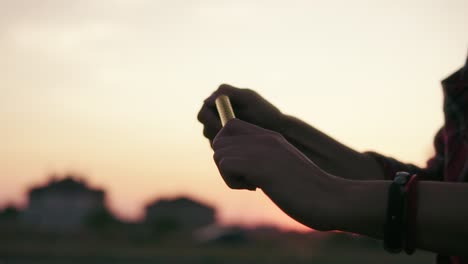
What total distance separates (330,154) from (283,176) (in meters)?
0.76

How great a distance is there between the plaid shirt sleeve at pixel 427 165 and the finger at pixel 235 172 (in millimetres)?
746

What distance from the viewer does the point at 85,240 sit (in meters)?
46.8

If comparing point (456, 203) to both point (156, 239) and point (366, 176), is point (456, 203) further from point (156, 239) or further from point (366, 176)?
point (156, 239)

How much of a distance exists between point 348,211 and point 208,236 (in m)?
64.0

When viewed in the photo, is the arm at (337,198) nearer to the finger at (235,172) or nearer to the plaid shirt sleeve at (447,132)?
the finger at (235,172)

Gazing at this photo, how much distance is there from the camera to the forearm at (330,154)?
6.12ft

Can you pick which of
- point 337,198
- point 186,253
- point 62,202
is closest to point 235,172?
point 337,198

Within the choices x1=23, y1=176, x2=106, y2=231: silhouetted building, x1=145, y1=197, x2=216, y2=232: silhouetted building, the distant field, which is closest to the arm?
the distant field

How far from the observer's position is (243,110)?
186 centimetres

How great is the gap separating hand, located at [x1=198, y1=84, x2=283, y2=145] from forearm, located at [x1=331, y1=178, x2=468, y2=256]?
2.20 feet

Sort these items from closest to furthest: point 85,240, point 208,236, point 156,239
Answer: point 85,240 → point 156,239 → point 208,236

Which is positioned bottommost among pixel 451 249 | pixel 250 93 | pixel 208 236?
pixel 451 249

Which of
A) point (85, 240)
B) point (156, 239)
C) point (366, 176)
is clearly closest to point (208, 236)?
point (156, 239)

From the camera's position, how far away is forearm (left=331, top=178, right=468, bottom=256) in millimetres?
1118
